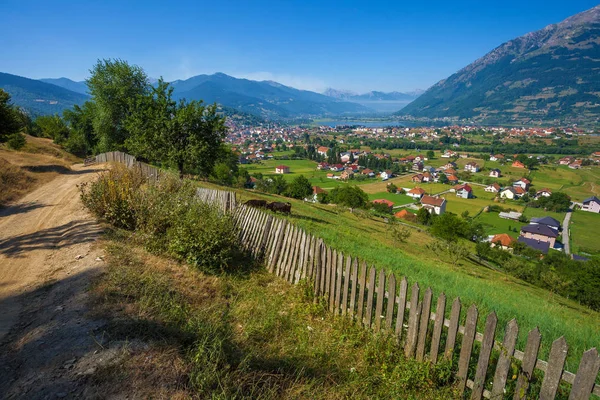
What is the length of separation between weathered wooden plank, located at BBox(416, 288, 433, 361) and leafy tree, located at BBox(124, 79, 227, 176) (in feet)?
63.9

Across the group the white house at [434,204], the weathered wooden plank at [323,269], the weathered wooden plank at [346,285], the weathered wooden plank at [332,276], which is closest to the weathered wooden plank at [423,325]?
the weathered wooden plank at [346,285]

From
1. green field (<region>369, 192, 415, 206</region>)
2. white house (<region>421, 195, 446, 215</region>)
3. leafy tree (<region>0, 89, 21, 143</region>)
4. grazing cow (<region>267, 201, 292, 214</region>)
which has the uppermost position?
leafy tree (<region>0, 89, 21, 143</region>)

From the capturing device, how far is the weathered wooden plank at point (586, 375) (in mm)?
2936

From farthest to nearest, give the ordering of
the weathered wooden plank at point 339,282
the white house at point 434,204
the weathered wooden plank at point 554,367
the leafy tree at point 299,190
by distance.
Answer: the white house at point 434,204
the leafy tree at point 299,190
the weathered wooden plank at point 339,282
the weathered wooden plank at point 554,367

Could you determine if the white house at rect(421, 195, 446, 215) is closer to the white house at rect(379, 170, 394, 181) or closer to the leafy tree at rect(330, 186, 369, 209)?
the leafy tree at rect(330, 186, 369, 209)

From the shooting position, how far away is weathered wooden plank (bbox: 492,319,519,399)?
11.2ft

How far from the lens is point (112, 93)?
33.0m

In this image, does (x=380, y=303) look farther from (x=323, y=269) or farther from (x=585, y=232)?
(x=585, y=232)

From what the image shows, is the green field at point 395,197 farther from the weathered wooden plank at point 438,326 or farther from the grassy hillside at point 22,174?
the weathered wooden plank at point 438,326

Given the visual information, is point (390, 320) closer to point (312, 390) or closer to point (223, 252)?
point (312, 390)

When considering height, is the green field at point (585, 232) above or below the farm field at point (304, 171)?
below

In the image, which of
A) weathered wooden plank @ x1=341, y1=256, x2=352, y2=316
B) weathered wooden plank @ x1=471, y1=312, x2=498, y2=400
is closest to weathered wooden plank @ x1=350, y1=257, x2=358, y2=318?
weathered wooden plank @ x1=341, y1=256, x2=352, y2=316

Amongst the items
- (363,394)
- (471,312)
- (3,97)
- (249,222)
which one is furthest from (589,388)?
(3,97)

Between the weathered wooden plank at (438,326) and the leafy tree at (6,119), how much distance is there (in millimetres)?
26724
